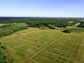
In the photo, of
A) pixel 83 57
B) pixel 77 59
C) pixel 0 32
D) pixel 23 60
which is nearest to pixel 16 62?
pixel 23 60

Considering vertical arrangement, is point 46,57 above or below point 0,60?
below

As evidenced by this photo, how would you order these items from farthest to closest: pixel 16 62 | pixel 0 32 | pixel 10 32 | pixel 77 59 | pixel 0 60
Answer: pixel 10 32 → pixel 0 32 → pixel 77 59 → pixel 16 62 → pixel 0 60

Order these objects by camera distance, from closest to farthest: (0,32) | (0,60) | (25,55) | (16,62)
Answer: (0,60)
(16,62)
(25,55)
(0,32)

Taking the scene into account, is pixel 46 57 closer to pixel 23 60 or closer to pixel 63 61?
pixel 63 61

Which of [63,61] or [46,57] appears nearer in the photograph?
[63,61]

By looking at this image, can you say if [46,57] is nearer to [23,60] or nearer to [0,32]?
[23,60]

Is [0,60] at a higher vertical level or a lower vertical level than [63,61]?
higher

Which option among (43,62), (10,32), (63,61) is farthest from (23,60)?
(10,32)

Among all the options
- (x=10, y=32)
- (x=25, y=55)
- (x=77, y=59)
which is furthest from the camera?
(x=10, y=32)

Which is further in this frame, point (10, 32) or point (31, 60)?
point (10, 32)
